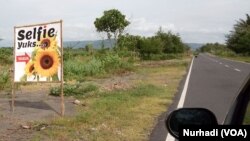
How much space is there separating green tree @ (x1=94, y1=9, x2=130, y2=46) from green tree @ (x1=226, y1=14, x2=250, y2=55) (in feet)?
87.6

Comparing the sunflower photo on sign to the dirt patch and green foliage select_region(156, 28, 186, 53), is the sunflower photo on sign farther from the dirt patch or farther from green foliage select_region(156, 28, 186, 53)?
green foliage select_region(156, 28, 186, 53)

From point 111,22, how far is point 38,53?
53.0 metres

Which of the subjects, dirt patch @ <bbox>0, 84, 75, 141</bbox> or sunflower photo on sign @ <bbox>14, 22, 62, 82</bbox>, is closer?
dirt patch @ <bbox>0, 84, 75, 141</bbox>

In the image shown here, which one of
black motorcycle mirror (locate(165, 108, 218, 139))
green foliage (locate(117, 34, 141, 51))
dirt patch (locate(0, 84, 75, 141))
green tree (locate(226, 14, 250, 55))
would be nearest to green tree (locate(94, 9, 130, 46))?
green foliage (locate(117, 34, 141, 51))

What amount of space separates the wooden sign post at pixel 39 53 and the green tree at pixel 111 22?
4861cm

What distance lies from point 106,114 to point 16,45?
264 cm

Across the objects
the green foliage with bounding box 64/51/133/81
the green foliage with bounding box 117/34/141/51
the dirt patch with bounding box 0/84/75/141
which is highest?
the green foliage with bounding box 117/34/141/51

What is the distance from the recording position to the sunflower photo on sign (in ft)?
34.9

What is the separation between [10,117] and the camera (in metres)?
10.2

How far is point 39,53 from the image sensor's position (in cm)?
1085

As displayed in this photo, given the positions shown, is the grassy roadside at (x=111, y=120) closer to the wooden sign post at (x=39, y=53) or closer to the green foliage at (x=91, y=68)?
the wooden sign post at (x=39, y=53)

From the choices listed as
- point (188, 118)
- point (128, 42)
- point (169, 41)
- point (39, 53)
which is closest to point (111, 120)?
point (39, 53)

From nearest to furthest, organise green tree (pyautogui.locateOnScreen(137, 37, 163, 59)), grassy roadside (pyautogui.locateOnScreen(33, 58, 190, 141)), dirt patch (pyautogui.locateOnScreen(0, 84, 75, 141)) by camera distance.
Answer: grassy roadside (pyautogui.locateOnScreen(33, 58, 190, 141)) → dirt patch (pyautogui.locateOnScreen(0, 84, 75, 141)) → green tree (pyautogui.locateOnScreen(137, 37, 163, 59))

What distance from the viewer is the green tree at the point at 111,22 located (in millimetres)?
61934
